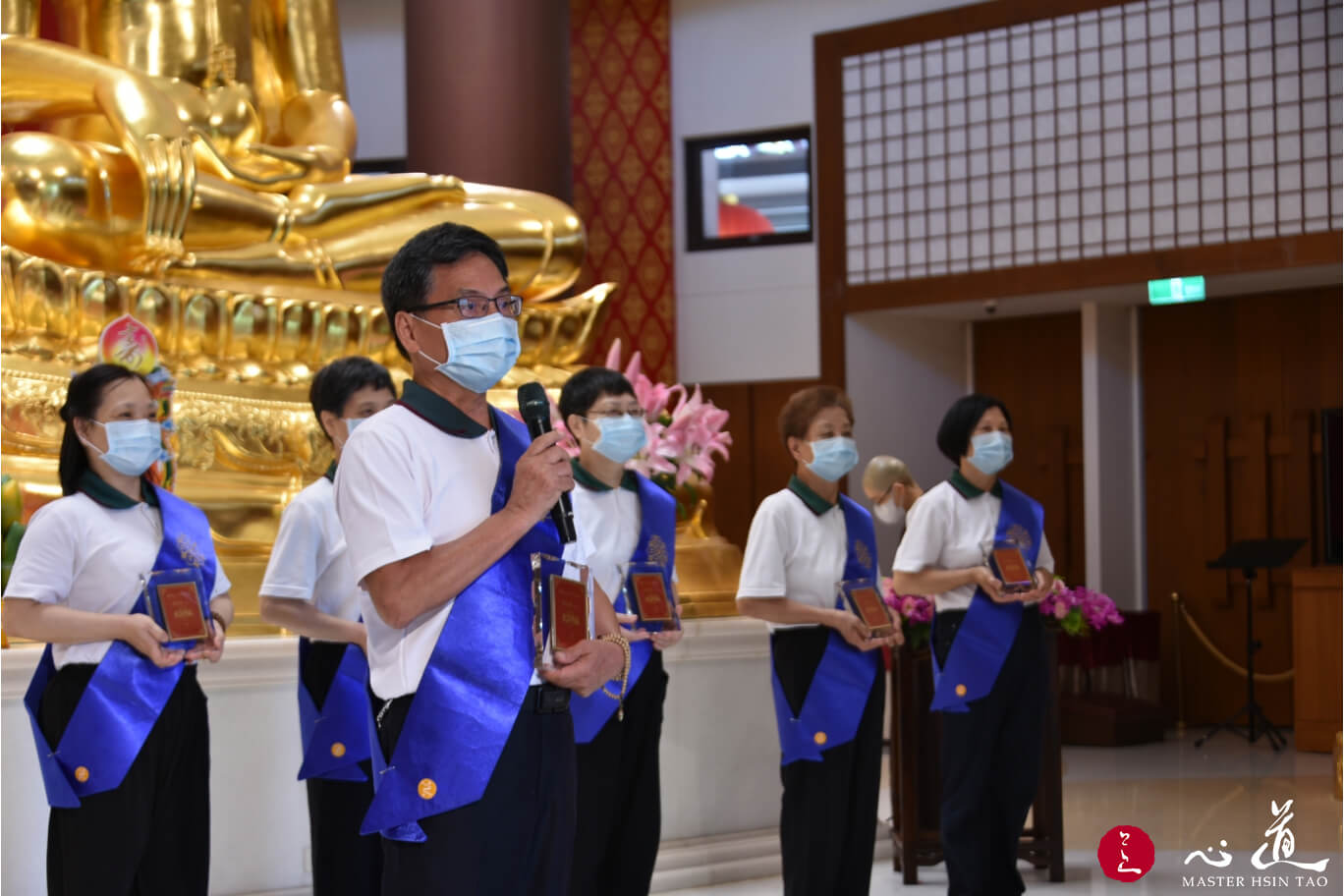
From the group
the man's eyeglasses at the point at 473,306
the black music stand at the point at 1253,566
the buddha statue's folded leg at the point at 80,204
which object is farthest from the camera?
the black music stand at the point at 1253,566

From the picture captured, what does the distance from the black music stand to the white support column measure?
65 cm

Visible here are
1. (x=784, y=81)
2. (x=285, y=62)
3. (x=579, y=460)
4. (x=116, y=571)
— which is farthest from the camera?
(x=784, y=81)

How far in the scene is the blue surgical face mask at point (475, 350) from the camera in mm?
1857

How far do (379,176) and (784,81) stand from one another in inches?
134

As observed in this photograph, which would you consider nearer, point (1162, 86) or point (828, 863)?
point (828, 863)

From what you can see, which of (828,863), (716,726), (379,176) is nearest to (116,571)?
(828,863)

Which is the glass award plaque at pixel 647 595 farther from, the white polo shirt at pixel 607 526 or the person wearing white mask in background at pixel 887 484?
the person wearing white mask in background at pixel 887 484

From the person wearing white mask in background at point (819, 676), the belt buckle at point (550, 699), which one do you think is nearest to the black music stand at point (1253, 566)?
the person wearing white mask in background at point (819, 676)

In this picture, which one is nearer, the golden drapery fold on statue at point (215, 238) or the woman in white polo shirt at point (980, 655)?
the woman in white polo shirt at point (980, 655)

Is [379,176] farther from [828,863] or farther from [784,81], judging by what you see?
[784,81]

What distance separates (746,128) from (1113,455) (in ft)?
7.85

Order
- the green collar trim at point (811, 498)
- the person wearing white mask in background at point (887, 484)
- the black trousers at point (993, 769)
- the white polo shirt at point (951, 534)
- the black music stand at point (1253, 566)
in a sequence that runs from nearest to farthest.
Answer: the green collar trim at point (811, 498) → the black trousers at point (993, 769) → the white polo shirt at point (951, 534) → the person wearing white mask in background at point (887, 484) → the black music stand at point (1253, 566)

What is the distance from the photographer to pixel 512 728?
1787 millimetres

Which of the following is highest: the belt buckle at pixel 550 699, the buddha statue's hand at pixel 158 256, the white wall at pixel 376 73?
the white wall at pixel 376 73
